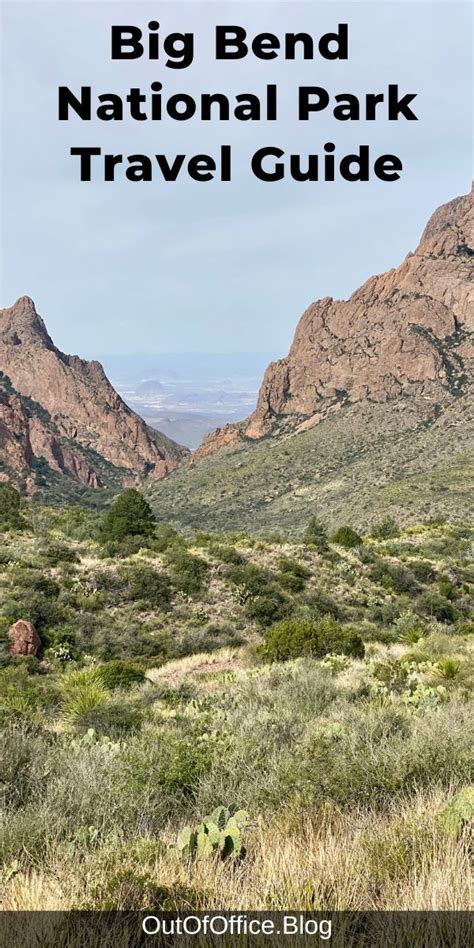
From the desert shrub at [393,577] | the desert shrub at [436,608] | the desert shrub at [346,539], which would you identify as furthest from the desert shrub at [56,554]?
the desert shrub at [346,539]

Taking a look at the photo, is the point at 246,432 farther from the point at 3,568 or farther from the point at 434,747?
the point at 434,747

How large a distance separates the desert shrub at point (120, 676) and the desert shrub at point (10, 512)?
16.0 metres

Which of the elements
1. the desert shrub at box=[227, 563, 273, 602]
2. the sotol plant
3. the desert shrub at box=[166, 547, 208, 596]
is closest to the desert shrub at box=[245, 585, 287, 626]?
the desert shrub at box=[227, 563, 273, 602]

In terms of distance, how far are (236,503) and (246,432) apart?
53.6 metres

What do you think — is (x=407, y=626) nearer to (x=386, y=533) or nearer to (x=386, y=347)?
(x=386, y=533)

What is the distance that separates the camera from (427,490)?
61.0 metres

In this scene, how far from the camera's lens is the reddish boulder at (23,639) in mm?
15484

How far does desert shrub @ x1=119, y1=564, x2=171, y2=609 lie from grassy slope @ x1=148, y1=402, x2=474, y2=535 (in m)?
38.2

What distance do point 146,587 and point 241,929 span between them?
19.1 metres

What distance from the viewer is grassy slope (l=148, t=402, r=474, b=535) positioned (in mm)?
61938

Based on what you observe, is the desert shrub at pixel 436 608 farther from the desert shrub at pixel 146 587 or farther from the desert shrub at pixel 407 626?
the desert shrub at pixel 146 587

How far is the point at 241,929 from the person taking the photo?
2.44 meters

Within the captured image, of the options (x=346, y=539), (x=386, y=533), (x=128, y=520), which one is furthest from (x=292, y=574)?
(x=386, y=533)

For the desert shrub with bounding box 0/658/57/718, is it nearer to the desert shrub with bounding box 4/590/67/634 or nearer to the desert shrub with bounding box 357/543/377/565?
the desert shrub with bounding box 4/590/67/634
